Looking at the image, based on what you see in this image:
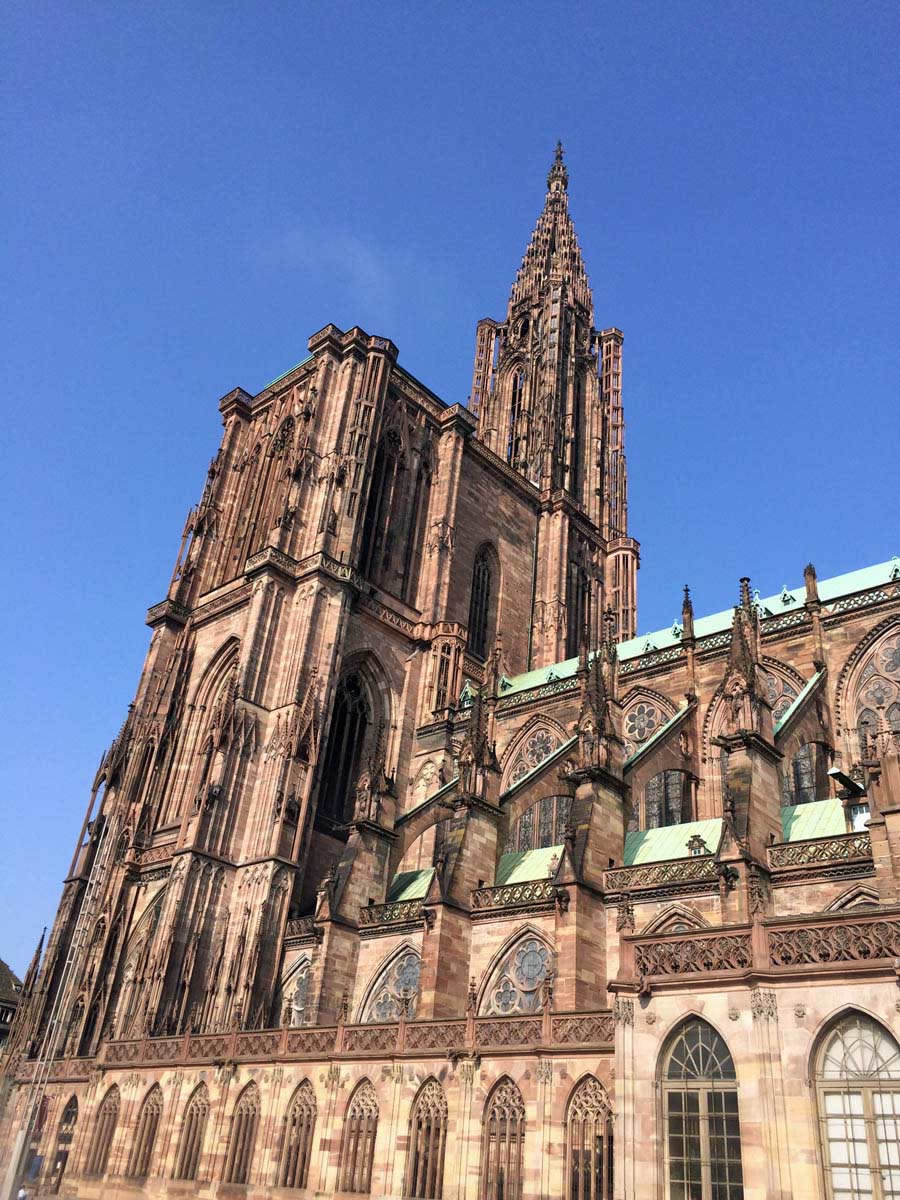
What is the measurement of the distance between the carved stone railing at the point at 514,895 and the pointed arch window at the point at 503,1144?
675 cm

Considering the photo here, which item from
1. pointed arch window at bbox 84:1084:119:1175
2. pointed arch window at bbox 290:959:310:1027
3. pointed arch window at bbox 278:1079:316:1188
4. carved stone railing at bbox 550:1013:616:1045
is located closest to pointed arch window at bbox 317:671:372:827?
pointed arch window at bbox 290:959:310:1027

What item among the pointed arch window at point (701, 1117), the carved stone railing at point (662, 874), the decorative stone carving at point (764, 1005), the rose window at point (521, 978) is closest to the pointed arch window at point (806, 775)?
the carved stone railing at point (662, 874)

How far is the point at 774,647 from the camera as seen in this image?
99.6 ft

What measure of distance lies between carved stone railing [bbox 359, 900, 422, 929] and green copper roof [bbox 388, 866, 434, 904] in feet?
1.95

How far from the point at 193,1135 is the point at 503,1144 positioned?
32.0 feet

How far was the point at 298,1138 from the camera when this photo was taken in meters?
20.0

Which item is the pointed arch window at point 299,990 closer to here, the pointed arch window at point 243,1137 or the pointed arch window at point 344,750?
the pointed arch window at point 344,750

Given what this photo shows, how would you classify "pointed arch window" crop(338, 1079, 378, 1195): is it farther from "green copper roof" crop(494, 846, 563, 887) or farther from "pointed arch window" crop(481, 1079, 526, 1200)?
"green copper roof" crop(494, 846, 563, 887)

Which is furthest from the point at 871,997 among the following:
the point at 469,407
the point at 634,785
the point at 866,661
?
the point at 469,407

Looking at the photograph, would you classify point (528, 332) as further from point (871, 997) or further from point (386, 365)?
point (871, 997)

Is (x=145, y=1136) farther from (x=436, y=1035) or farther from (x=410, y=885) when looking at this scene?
(x=436, y=1035)

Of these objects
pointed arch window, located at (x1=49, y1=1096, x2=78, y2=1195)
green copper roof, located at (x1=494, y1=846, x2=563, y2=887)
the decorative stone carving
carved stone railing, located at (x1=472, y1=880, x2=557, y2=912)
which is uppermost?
green copper roof, located at (x1=494, y1=846, x2=563, y2=887)

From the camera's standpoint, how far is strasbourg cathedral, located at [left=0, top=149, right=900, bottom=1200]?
1267cm

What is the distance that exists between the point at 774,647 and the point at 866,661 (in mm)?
2953
